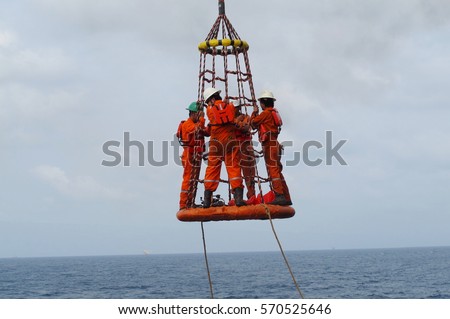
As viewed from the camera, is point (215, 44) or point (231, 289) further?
point (231, 289)

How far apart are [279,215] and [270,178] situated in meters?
0.98

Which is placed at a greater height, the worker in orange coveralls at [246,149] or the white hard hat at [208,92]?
the white hard hat at [208,92]

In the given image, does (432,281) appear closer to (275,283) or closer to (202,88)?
(275,283)

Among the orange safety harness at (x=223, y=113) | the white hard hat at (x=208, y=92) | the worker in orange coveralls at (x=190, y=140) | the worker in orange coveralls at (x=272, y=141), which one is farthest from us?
the worker in orange coveralls at (x=190, y=140)

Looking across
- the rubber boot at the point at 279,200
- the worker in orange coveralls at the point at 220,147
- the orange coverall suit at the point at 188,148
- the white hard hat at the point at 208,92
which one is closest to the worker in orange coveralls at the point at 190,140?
the orange coverall suit at the point at 188,148

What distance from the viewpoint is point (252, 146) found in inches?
516

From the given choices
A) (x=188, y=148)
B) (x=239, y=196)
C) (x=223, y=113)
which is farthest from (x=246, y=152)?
(x=188, y=148)

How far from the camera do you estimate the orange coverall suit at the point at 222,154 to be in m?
12.6

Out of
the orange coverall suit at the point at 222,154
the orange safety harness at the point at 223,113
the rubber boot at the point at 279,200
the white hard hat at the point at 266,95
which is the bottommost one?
the rubber boot at the point at 279,200

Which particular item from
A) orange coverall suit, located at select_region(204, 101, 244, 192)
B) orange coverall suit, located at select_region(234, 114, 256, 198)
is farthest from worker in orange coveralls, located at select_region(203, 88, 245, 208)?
orange coverall suit, located at select_region(234, 114, 256, 198)

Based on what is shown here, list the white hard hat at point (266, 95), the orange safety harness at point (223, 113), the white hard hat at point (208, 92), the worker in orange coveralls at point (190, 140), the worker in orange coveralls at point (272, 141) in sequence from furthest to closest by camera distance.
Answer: the worker in orange coveralls at point (190, 140) → the white hard hat at point (266, 95) → the worker in orange coveralls at point (272, 141) → the white hard hat at point (208, 92) → the orange safety harness at point (223, 113)

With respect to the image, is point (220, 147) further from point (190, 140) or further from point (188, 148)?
point (188, 148)

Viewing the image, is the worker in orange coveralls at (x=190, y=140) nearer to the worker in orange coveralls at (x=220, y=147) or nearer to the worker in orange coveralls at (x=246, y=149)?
the worker in orange coveralls at (x=220, y=147)
